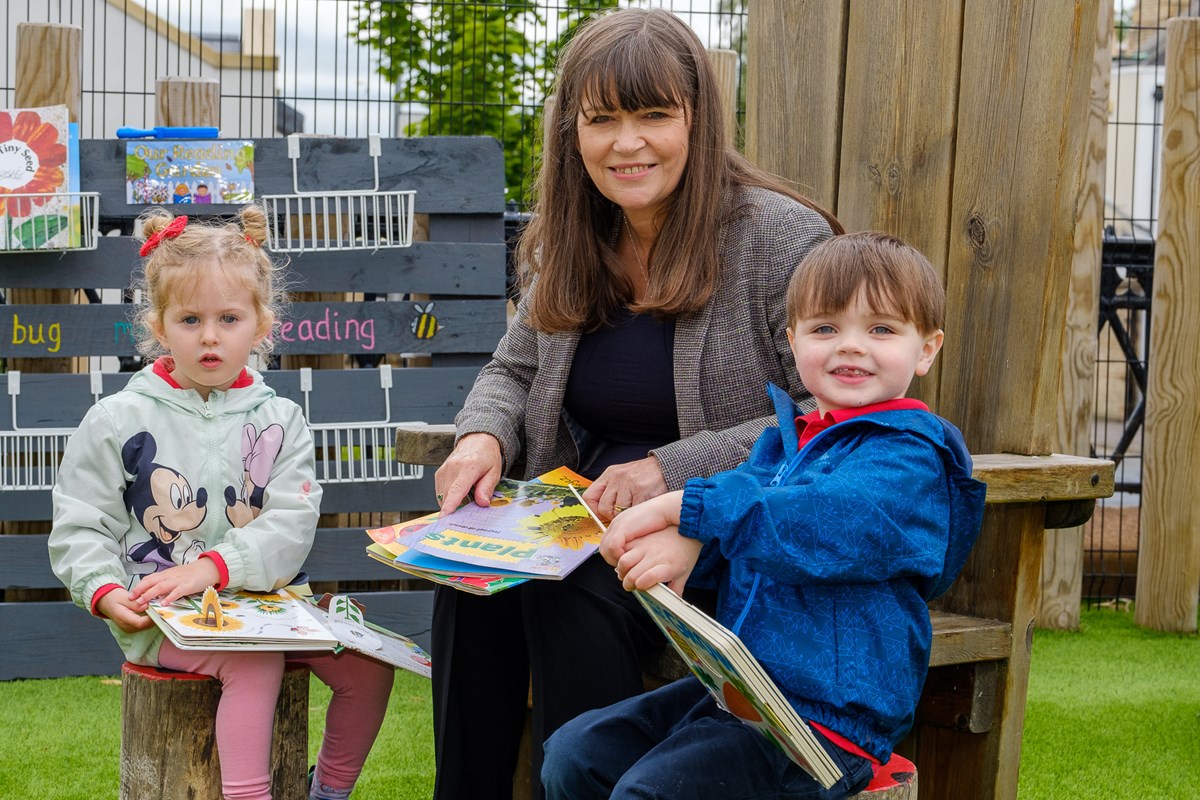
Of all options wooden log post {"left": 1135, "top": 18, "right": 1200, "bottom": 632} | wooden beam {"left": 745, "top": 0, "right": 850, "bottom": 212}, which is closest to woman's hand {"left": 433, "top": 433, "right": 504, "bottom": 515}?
wooden beam {"left": 745, "top": 0, "right": 850, "bottom": 212}

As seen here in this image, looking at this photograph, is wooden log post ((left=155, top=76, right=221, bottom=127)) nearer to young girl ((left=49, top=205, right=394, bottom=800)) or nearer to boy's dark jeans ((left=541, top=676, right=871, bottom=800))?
young girl ((left=49, top=205, right=394, bottom=800))

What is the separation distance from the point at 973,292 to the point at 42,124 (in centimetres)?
281

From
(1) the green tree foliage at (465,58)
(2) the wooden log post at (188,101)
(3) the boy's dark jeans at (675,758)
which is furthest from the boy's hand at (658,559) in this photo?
(1) the green tree foliage at (465,58)

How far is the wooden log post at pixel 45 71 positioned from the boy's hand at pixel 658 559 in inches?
114

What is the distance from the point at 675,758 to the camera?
Result: 1671mm

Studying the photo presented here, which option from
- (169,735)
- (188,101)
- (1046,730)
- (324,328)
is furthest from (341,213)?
(1046,730)

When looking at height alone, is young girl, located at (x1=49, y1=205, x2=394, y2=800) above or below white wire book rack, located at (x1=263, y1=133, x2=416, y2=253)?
below

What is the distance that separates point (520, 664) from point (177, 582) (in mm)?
584

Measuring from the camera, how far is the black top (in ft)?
7.44

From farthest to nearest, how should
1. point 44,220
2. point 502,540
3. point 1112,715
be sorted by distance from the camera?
point 44,220 < point 1112,715 < point 502,540

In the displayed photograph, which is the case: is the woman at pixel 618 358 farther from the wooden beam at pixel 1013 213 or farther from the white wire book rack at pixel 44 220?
the white wire book rack at pixel 44 220

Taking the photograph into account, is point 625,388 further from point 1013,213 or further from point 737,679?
point 737,679

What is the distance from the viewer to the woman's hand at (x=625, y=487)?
2.05m

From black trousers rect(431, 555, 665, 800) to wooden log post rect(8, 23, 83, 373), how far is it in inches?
94.4
